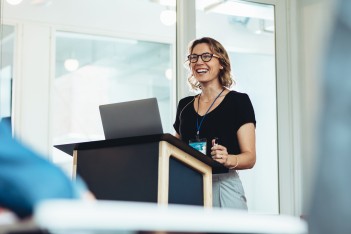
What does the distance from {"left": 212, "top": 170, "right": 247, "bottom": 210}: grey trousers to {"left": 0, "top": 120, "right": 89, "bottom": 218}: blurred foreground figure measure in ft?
6.75

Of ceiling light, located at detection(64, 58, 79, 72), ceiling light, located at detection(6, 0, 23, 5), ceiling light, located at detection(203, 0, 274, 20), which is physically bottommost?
ceiling light, located at detection(64, 58, 79, 72)

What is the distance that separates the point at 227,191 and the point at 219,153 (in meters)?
0.23

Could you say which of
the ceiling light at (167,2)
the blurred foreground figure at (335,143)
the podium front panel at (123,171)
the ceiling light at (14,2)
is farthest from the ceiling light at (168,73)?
the blurred foreground figure at (335,143)

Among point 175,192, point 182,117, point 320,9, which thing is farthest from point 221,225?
point 320,9

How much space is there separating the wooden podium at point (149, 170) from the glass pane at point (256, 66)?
2.62m

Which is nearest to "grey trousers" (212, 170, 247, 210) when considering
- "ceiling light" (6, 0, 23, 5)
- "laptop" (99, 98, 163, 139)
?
"laptop" (99, 98, 163, 139)

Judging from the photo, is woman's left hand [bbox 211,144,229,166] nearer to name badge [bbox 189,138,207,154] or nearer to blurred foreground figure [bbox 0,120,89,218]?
name badge [bbox 189,138,207,154]

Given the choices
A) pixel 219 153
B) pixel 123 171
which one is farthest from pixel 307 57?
pixel 123 171

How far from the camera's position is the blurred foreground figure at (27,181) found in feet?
2.12

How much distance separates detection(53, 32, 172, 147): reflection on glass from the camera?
487 centimetres

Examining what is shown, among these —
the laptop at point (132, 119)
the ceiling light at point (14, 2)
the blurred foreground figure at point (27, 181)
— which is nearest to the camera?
the blurred foreground figure at point (27, 181)

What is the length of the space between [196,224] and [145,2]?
177 inches

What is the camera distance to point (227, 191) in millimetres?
2723

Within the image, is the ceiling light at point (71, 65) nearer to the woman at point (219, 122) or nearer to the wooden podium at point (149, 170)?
the woman at point (219, 122)
